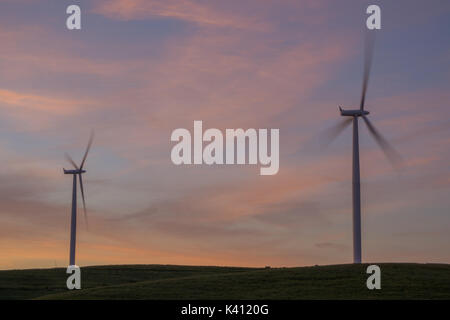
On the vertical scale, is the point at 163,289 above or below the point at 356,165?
below

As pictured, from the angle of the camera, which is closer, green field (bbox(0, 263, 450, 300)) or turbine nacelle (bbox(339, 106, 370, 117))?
green field (bbox(0, 263, 450, 300))

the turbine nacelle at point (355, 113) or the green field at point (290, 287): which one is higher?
the turbine nacelle at point (355, 113)

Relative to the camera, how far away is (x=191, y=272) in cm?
10694

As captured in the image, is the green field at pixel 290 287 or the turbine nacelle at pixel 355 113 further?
the turbine nacelle at pixel 355 113

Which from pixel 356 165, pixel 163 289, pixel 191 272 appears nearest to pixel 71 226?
pixel 191 272

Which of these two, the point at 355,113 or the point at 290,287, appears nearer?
the point at 290,287

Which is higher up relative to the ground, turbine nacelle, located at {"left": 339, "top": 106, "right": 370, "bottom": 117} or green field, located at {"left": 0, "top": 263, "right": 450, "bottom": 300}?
turbine nacelle, located at {"left": 339, "top": 106, "right": 370, "bottom": 117}

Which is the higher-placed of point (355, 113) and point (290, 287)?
point (355, 113)
